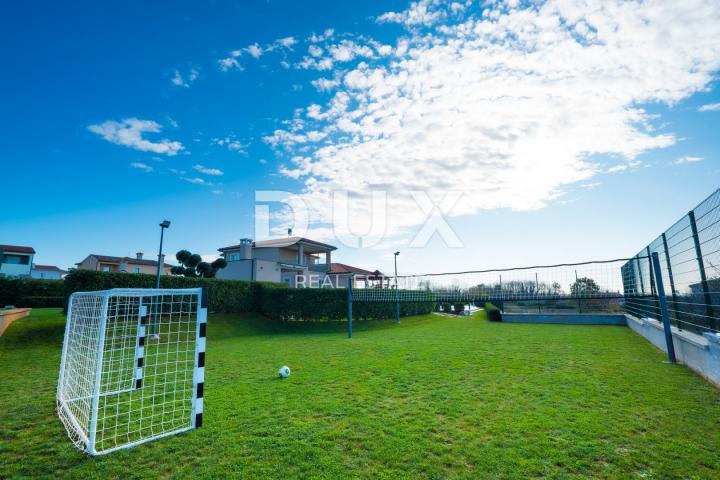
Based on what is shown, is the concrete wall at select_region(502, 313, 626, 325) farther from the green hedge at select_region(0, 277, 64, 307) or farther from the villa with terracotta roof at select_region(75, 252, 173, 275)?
the villa with terracotta roof at select_region(75, 252, 173, 275)

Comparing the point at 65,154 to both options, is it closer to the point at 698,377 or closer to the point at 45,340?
the point at 45,340

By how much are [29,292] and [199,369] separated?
82.0ft

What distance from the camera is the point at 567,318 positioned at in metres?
17.6

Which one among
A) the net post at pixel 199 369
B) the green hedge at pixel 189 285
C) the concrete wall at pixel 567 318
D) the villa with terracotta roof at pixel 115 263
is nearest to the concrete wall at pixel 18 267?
the villa with terracotta roof at pixel 115 263

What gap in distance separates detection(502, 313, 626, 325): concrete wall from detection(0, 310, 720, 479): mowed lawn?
10.5 metres

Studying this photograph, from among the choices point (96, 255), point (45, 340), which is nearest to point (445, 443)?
point (45, 340)

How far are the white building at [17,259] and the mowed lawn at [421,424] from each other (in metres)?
49.0

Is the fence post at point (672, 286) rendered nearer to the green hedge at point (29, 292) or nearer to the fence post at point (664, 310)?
the fence post at point (664, 310)

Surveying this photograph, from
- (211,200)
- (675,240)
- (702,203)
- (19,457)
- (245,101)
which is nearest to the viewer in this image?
(19,457)

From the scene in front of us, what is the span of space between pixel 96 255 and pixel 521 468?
56.3m

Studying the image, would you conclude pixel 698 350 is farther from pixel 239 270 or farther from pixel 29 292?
pixel 239 270

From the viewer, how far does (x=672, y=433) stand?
3.48m

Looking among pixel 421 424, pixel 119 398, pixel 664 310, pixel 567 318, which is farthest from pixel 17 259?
pixel 664 310

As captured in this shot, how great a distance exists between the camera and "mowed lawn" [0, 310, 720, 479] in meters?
2.97
